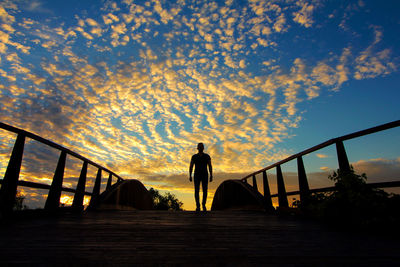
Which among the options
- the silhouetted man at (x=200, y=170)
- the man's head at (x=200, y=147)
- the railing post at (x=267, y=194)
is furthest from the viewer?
the man's head at (x=200, y=147)

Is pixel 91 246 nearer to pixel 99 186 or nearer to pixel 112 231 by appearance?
pixel 112 231

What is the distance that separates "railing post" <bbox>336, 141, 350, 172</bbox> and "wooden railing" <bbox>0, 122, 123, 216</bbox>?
17.1ft

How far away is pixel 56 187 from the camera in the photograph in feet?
16.5

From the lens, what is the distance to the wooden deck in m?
2.11

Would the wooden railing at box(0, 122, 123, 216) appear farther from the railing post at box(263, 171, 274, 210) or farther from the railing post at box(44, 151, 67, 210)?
the railing post at box(263, 171, 274, 210)

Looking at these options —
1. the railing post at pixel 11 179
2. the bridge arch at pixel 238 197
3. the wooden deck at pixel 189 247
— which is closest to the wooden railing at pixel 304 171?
the bridge arch at pixel 238 197

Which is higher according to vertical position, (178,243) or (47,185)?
(47,185)

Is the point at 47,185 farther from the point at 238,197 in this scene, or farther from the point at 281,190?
the point at 238,197

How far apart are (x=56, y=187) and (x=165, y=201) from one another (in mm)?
71683

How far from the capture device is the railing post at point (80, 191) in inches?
247

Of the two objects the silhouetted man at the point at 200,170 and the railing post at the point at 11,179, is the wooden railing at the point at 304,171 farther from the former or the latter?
the railing post at the point at 11,179

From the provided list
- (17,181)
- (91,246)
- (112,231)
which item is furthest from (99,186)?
(91,246)

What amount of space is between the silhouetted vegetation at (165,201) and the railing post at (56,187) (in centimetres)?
6748

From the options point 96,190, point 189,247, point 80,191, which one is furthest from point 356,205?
point 96,190
